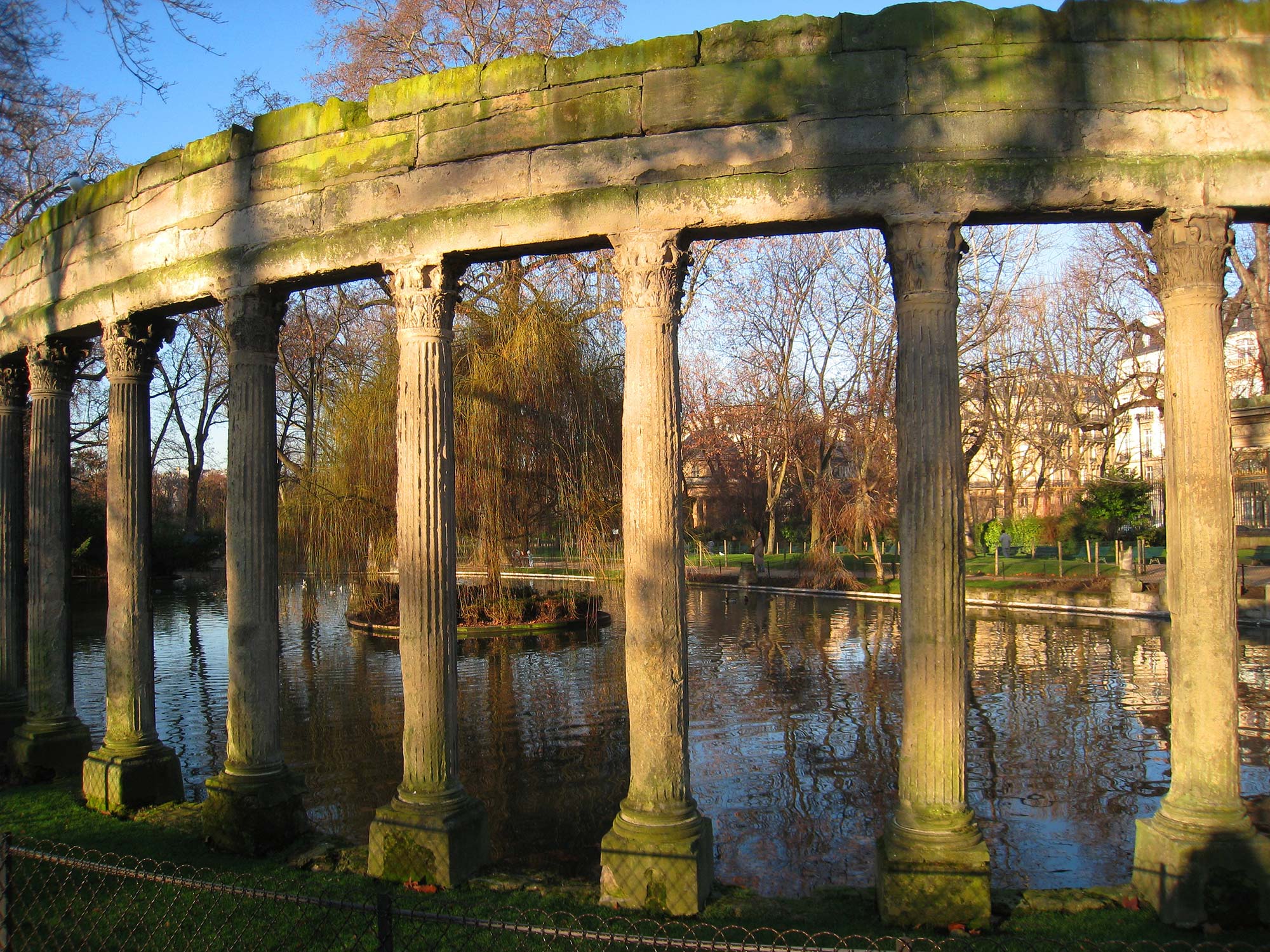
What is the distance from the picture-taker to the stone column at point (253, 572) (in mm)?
7387

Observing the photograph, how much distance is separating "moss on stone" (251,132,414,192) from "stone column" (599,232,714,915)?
1897 millimetres

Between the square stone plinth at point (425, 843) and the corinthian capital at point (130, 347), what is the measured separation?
487 cm

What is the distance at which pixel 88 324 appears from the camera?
9.00 metres

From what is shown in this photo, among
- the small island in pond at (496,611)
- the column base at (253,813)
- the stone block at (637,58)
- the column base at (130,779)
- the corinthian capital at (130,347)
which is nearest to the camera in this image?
Result: the stone block at (637,58)

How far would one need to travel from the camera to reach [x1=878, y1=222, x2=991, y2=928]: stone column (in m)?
5.69

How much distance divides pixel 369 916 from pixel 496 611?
13.7m

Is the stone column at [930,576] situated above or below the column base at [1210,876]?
above

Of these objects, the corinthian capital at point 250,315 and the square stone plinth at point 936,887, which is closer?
the square stone plinth at point 936,887

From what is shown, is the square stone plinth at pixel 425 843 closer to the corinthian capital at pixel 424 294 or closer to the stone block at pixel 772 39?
the corinthian capital at pixel 424 294

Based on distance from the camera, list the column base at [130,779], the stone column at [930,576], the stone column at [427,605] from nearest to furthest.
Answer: the stone column at [930,576], the stone column at [427,605], the column base at [130,779]

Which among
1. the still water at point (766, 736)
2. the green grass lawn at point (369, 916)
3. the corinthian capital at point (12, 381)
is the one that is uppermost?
the corinthian capital at point (12, 381)

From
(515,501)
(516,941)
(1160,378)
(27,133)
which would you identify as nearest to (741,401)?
(1160,378)

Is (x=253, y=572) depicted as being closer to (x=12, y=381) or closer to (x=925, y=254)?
(x=12, y=381)

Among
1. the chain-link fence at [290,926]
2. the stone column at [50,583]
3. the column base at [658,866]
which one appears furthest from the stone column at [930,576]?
the stone column at [50,583]
